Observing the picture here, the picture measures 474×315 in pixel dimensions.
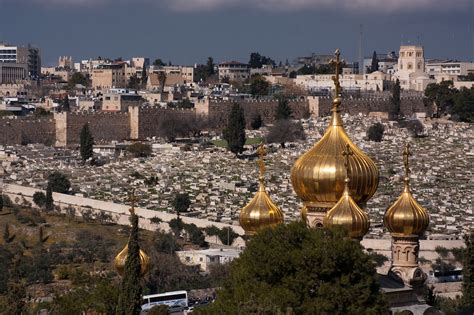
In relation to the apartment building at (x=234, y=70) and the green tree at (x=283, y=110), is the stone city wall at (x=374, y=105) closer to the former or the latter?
the green tree at (x=283, y=110)

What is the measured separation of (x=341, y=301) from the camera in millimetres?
22422

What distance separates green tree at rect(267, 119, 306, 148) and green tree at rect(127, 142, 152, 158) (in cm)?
650

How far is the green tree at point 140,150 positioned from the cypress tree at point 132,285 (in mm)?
50805

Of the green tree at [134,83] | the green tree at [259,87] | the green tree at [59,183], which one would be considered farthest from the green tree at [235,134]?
the green tree at [134,83]

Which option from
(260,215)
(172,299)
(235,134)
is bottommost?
(172,299)

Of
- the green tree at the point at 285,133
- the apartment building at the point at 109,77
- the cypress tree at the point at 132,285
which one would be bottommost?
the green tree at the point at 285,133

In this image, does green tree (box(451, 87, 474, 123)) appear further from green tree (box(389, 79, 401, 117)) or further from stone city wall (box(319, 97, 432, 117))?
stone city wall (box(319, 97, 432, 117))

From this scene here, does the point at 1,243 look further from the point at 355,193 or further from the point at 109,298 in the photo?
the point at 355,193

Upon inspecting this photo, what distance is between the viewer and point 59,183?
2454 inches

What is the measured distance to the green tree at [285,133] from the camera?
262 feet

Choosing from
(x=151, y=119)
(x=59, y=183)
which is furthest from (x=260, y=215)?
(x=151, y=119)

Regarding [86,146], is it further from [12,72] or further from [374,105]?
[12,72]

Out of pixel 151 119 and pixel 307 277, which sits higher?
pixel 307 277

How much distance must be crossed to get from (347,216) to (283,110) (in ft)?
215
